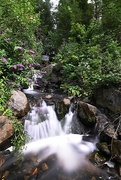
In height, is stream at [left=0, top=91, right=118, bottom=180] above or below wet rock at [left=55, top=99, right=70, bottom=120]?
below

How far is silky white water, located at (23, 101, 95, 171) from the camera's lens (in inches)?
138

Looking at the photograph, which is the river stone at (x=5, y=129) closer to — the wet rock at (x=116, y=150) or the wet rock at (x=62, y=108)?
the wet rock at (x=62, y=108)

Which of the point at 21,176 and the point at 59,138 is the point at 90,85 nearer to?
the point at 59,138

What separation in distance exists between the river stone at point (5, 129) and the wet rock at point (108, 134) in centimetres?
231

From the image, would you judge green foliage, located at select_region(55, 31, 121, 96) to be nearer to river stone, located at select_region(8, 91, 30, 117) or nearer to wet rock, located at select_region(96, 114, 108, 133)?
wet rock, located at select_region(96, 114, 108, 133)

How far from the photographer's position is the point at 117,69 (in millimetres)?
4598

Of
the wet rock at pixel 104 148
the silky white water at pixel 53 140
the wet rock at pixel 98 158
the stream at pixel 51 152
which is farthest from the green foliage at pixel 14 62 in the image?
the wet rock at pixel 104 148

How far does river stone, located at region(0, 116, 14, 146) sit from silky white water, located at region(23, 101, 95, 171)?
0.82m

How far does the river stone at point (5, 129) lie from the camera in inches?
111

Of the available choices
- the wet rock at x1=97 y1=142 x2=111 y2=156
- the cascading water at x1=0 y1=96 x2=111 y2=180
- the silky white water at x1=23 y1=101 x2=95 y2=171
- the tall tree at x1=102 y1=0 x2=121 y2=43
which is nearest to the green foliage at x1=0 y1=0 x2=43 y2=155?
the cascading water at x1=0 y1=96 x2=111 y2=180

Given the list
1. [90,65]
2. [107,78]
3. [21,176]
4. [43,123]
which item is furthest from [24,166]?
[90,65]

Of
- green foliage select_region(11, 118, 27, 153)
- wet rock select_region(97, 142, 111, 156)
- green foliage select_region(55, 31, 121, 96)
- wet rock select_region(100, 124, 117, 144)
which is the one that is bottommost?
wet rock select_region(97, 142, 111, 156)

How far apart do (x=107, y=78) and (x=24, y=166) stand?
3266 millimetres

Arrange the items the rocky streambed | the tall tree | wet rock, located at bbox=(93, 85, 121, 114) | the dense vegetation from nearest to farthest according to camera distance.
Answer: the rocky streambed
the dense vegetation
wet rock, located at bbox=(93, 85, 121, 114)
the tall tree
